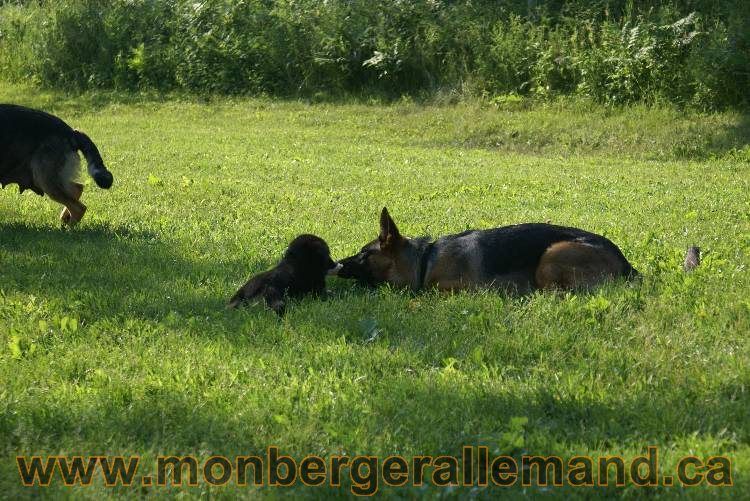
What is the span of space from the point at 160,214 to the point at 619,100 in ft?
37.9

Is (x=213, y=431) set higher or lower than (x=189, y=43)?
lower

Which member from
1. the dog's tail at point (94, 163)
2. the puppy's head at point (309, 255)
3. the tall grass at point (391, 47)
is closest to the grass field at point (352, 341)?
the puppy's head at point (309, 255)

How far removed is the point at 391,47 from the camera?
70.3ft

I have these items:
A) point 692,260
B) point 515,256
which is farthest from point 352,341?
point 692,260

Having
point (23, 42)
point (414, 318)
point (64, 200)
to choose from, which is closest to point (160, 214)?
point (64, 200)

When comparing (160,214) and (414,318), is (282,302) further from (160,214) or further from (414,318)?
(160,214)

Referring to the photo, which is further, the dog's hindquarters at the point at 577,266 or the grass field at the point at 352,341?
the dog's hindquarters at the point at 577,266

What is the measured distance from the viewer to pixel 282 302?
20.3ft

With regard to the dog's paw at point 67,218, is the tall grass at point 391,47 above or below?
above

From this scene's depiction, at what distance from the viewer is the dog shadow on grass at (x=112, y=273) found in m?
6.27

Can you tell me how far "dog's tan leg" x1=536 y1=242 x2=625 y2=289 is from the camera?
6414mm

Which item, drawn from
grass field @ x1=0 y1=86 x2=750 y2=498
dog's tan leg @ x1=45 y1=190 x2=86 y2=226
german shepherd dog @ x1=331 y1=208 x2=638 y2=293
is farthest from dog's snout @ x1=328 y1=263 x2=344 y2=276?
dog's tan leg @ x1=45 y1=190 x2=86 y2=226

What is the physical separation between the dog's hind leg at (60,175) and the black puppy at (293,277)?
128 inches

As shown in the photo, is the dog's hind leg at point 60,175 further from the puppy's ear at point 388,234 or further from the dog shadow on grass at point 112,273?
the puppy's ear at point 388,234
